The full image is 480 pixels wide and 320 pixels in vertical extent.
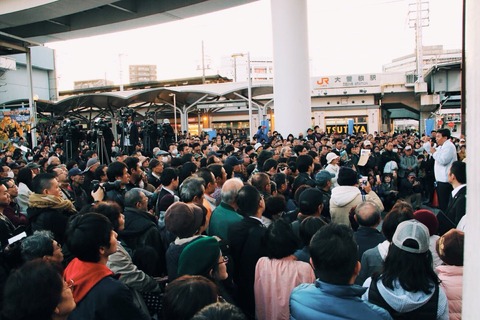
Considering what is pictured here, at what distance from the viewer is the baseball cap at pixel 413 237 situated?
83.4 inches

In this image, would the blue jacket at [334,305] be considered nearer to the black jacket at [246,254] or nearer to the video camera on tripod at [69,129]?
the black jacket at [246,254]

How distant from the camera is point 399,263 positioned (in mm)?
2113

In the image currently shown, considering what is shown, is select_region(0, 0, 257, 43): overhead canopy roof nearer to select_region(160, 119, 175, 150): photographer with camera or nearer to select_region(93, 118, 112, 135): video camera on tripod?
select_region(160, 119, 175, 150): photographer with camera

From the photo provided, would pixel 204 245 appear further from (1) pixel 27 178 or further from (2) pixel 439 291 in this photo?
(1) pixel 27 178

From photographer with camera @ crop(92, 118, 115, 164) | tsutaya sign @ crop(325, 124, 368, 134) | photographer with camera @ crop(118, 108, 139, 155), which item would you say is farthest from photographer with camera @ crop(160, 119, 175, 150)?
tsutaya sign @ crop(325, 124, 368, 134)

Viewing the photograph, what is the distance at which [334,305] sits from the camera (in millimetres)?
1848

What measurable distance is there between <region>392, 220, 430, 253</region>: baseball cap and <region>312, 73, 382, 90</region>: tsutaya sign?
90.1 ft

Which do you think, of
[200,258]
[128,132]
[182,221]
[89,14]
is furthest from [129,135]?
[89,14]

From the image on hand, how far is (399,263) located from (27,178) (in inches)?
184

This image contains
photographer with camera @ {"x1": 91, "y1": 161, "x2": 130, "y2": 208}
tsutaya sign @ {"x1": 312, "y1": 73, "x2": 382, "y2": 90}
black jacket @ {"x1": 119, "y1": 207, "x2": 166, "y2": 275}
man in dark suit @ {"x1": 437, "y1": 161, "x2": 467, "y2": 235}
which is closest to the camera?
black jacket @ {"x1": 119, "y1": 207, "x2": 166, "y2": 275}

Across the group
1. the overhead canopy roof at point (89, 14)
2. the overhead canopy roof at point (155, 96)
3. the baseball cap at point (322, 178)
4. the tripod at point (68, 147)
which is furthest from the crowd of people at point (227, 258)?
the overhead canopy roof at point (155, 96)

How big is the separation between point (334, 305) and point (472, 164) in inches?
37.0

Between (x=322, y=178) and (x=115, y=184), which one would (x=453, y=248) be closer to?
(x=322, y=178)

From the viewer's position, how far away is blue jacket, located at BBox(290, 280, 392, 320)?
1.83 m
